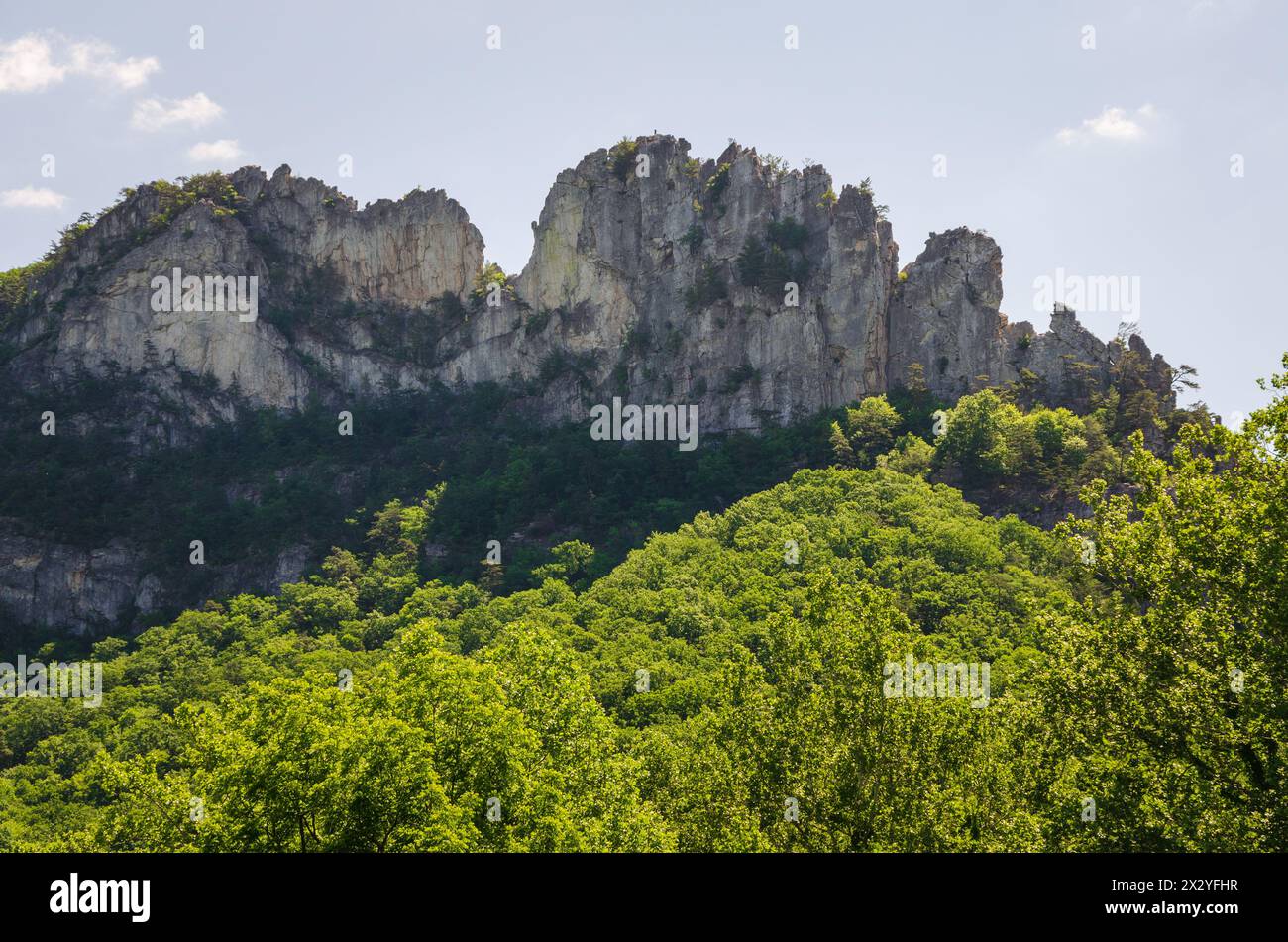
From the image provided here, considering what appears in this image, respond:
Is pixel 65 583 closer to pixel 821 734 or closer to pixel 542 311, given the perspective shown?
pixel 542 311

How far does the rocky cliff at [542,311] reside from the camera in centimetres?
7388

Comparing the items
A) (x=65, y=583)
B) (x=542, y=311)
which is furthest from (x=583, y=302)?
(x=65, y=583)

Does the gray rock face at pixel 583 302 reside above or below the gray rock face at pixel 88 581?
above

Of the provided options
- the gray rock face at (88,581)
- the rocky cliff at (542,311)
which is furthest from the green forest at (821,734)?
the rocky cliff at (542,311)

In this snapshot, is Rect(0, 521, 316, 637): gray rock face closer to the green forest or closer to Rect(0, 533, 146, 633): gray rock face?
Rect(0, 533, 146, 633): gray rock face

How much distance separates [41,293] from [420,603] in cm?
5288

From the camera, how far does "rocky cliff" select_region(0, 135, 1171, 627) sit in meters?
73.9

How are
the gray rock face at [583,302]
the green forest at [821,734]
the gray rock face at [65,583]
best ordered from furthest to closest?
the gray rock face at [583,302] < the gray rock face at [65,583] < the green forest at [821,734]

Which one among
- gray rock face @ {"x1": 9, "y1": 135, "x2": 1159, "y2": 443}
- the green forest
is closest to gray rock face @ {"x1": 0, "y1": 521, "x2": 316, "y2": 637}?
gray rock face @ {"x1": 9, "y1": 135, "x2": 1159, "y2": 443}

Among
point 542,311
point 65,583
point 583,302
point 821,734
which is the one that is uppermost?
point 583,302

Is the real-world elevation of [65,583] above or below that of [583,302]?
below

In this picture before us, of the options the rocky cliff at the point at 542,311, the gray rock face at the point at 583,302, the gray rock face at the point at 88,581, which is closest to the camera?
the gray rock face at the point at 88,581

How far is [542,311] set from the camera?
86.8m

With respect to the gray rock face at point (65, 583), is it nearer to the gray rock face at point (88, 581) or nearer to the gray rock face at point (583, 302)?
the gray rock face at point (88, 581)
